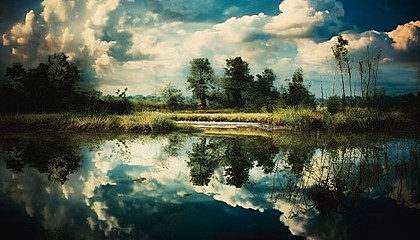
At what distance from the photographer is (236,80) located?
15.6 metres

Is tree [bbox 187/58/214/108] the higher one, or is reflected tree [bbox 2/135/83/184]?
tree [bbox 187/58/214/108]

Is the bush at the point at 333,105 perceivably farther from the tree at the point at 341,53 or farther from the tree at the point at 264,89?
the tree at the point at 264,89

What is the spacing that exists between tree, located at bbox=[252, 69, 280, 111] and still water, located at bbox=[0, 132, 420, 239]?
8907mm

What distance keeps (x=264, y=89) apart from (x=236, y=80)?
1307 millimetres

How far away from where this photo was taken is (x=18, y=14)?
10523 mm

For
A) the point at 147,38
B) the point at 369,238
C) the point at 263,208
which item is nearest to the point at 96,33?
the point at 147,38

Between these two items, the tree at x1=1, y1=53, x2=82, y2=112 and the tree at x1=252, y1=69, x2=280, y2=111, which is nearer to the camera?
the tree at x1=1, y1=53, x2=82, y2=112

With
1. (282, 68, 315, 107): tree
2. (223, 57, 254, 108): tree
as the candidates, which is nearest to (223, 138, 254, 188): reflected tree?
(282, 68, 315, 107): tree

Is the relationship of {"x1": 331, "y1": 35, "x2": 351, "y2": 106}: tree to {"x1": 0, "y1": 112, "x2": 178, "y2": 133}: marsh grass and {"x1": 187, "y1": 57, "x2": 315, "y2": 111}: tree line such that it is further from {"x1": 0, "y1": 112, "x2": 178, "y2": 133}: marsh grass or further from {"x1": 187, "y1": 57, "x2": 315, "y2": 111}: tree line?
{"x1": 0, "y1": 112, "x2": 178, "y2": 133}: marsh grass

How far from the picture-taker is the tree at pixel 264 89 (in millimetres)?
15063

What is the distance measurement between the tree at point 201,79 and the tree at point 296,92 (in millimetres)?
3478

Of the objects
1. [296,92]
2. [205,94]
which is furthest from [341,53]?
[205,94]

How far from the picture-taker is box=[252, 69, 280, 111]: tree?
15063 mm

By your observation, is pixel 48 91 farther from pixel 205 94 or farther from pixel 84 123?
pixel 205 94
